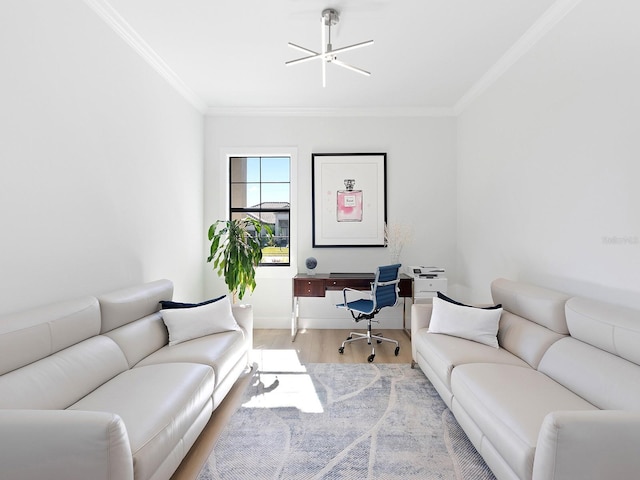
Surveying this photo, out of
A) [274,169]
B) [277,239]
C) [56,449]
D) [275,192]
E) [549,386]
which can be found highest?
[274,169]

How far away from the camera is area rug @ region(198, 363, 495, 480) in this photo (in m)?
1.80

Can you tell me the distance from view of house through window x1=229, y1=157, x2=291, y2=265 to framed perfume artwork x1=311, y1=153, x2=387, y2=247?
43 cm

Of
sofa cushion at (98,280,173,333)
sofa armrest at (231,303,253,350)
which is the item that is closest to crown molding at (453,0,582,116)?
sofa armrest at (231,303,253,350)

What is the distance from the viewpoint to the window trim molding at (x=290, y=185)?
175 inches

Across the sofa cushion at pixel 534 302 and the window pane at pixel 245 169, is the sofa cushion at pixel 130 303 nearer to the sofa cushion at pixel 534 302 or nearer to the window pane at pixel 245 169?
the window pane at pixel 245 169

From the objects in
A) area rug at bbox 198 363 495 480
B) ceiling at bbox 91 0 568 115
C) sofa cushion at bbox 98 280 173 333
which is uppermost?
ceiling at bbox 91 0 568 115

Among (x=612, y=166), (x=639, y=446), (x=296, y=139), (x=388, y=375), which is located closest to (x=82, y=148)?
(x=296, y=139)

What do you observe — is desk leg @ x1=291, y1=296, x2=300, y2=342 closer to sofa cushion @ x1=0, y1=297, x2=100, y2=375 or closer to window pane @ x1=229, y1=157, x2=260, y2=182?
window pane @ x1=229, y1=157, x2=260, y2=182

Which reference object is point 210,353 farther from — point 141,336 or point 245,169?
point 245,169

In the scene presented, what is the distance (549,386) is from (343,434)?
1245mm

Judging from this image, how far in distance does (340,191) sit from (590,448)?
143 inches

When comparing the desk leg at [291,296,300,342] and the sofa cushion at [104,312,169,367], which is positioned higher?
the sofa cushion at [104,312,169,367]

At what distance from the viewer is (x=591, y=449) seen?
1.22 m

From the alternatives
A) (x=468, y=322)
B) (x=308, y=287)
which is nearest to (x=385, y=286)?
(x=308, y=287)
